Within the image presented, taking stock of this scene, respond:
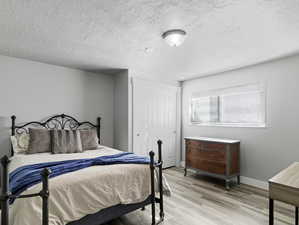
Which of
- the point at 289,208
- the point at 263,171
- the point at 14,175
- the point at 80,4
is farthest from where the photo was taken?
the point at 263,171

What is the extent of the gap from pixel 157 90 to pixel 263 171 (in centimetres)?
271

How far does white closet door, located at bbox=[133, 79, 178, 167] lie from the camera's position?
3.93 metres

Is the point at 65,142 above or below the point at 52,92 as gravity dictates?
below

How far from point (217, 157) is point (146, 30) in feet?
8.67

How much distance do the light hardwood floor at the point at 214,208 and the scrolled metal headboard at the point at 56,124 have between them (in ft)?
6.92

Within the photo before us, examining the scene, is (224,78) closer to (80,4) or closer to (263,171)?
(263,171)

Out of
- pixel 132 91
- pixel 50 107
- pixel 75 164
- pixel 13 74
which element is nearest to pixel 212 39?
pixel 132 91

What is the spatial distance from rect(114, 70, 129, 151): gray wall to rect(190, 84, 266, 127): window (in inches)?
70.9

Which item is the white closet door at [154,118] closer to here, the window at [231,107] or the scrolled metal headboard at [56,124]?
the window at [231,107]

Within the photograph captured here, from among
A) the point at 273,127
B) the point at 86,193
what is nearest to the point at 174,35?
the point at 86,193

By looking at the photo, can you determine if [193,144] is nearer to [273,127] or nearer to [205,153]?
[205,153]

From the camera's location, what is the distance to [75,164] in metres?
2.04

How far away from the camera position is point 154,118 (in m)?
4.27

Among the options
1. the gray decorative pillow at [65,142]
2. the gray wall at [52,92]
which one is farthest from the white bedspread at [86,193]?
the gray wall at [52,92]
